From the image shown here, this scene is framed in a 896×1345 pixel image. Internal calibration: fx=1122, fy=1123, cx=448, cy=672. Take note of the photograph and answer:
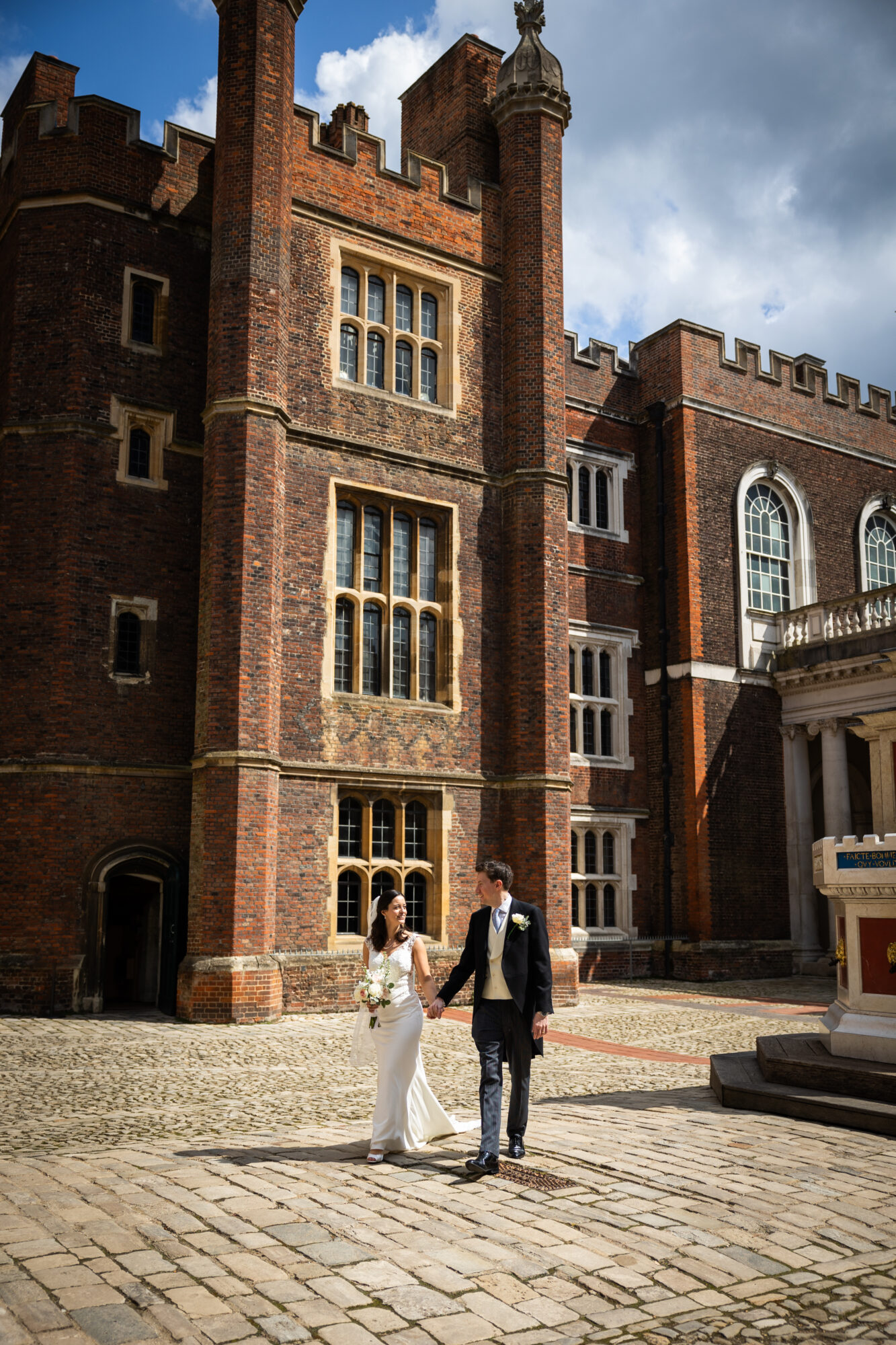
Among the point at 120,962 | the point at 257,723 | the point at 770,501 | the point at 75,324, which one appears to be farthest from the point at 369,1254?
the point at 770,501

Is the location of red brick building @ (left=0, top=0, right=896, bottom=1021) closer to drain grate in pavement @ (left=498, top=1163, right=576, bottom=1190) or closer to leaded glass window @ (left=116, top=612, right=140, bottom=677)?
leaded glass window @ (left=116, top=612, right=140, bottom=677)

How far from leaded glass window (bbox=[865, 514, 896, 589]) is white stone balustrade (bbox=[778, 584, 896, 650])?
3387mm

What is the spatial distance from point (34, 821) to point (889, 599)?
15.4m

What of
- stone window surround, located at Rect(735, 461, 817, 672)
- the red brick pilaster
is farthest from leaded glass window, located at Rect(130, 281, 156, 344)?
stone window surround, located at Rect(735, 461, 817, 672)

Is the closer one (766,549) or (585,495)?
(585,495)

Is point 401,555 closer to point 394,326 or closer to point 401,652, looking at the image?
point 401,652

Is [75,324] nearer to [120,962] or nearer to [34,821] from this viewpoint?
[34,821]

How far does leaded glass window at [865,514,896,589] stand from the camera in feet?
82.6

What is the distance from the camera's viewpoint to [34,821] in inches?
571

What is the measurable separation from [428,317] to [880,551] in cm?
1285

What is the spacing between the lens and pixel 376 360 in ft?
57.5

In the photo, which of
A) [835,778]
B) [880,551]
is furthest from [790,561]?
[835,778]

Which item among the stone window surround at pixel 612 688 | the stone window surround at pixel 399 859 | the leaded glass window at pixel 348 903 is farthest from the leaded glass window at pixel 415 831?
the stone window surround at pixel 612 688

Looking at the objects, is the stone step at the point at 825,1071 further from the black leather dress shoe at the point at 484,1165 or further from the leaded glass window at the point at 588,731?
the leaded glass window at the point at 588,731
